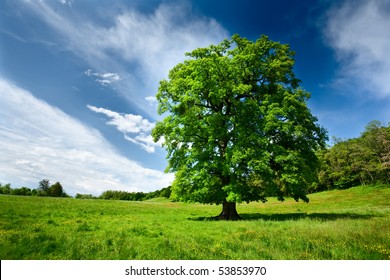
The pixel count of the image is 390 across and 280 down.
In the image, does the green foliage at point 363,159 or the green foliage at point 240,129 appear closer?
the green foliage at point 240,129

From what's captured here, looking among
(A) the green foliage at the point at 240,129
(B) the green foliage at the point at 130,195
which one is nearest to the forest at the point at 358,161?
(B) the green foliage at the point at 130,195

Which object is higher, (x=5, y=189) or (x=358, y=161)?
(x=358, y=161)

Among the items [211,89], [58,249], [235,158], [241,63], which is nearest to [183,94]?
[211,89]

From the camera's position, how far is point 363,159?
85.9 meters

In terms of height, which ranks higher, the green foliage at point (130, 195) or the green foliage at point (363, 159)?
the green foliage at point (363, 159)

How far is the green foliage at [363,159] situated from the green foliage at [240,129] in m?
54.5

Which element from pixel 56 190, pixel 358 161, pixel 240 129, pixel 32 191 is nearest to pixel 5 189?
pixel 32 191

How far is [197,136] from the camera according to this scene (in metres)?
26.6

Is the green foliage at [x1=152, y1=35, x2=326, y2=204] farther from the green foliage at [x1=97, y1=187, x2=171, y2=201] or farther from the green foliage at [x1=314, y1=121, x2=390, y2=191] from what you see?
the green foliage at [x1=97, y1=187, x2=171, y2=201]

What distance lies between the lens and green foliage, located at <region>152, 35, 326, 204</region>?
23188 millimetres

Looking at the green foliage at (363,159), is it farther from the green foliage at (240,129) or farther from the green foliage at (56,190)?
the green foliage at (56,190)

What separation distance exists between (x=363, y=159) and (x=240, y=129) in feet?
265

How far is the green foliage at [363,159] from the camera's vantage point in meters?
79.2

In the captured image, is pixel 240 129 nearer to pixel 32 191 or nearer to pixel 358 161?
pixel 358 161
